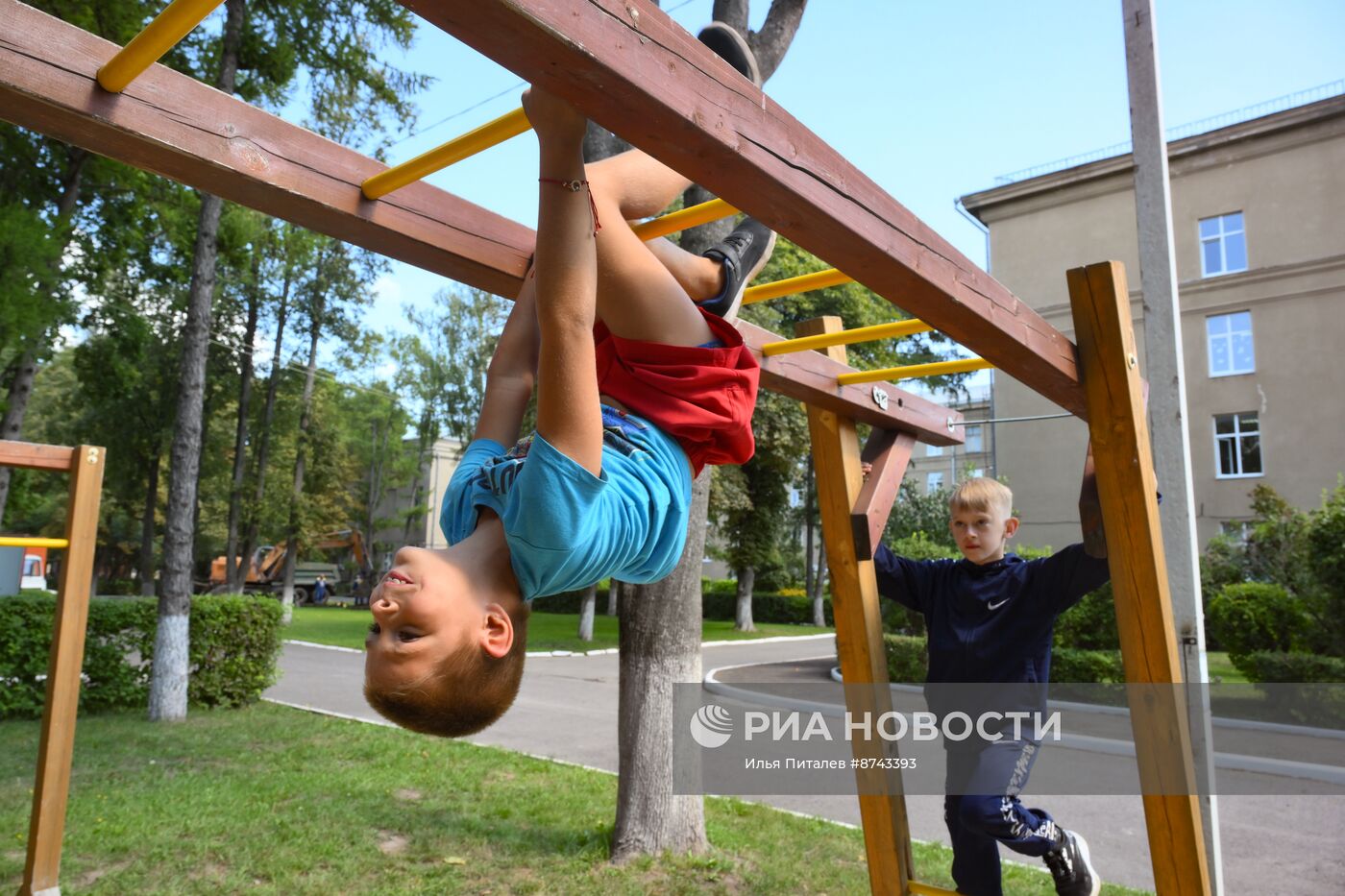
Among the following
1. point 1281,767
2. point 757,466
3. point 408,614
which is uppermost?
point 757,466

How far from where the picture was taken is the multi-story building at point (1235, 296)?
19656 millimetres

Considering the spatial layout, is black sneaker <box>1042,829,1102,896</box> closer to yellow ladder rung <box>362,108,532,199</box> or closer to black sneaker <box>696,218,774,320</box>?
black sneaker <box>696,218,774,320</box>

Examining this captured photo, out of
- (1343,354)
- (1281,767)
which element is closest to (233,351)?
(1281,767)

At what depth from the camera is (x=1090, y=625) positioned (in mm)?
11172

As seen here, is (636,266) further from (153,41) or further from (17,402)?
(17,402)

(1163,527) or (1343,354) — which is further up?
(1343,354)

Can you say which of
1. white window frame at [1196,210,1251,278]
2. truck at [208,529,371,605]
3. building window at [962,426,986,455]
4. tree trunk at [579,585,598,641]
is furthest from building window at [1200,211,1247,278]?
truck at [208,529,371,605]

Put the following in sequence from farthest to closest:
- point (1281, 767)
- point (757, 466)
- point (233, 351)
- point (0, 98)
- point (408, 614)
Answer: point (233, 351), point (757, 466), point (1281, 767), point (408, 614), point (0, 98)

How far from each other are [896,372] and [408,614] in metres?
1.97

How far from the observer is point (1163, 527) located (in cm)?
332

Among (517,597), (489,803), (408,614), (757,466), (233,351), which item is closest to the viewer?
(408,614)

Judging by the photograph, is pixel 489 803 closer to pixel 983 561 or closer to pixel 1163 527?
pixel 983 561

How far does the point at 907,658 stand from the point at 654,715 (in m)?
7.93

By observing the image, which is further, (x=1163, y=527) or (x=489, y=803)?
(x=489, y=803)
